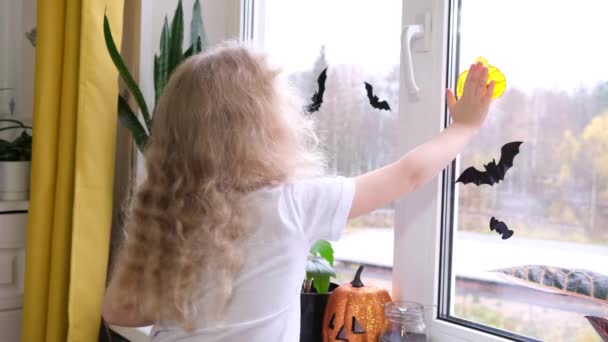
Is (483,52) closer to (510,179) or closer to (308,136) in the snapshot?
(510,179)

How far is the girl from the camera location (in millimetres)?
942

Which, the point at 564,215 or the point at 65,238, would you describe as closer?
the point at 564,215

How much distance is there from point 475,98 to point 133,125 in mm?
904

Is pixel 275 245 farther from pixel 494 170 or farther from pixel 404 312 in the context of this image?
pixel 494 170

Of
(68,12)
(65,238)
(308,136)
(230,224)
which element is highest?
(68,12)

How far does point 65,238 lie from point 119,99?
0.38 m

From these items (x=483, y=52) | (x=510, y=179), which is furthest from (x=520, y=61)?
(x=510, y=179)

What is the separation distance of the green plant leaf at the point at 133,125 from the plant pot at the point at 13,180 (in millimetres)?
339

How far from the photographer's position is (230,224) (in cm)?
93

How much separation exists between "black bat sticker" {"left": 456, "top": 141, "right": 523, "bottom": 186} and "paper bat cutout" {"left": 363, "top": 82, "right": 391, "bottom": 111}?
0.24 meters

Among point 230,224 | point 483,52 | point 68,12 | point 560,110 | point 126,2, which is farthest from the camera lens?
point 126,2

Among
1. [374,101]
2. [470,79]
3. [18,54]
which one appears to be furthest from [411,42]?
[18,54]

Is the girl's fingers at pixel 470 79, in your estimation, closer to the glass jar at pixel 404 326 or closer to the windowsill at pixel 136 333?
the glass jar at pixel 404 326

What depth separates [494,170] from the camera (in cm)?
110
